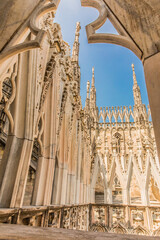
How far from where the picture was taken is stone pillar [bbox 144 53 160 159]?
1.02 metres

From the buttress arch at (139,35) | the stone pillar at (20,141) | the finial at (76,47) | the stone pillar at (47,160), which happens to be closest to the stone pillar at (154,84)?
the buttress arch at (139,35)

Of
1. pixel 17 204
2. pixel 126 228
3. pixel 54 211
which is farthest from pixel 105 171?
pixel 17 204

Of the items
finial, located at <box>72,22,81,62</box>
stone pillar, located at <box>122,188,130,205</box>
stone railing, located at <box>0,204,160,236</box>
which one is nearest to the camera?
stone railing, located at <box>0,204,160,236</box>

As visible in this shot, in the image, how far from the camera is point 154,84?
3.59 feet

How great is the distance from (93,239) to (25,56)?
2776 millimetres

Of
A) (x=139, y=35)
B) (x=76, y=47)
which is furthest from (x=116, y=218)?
(x=76, y=47)

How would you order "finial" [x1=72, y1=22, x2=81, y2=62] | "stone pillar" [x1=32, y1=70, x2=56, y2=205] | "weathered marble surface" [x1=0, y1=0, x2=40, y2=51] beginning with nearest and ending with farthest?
"weathered marble surface" [x1=0, y1=0, x2=40, y2=51]
"stone pillar" [x1=32, y1=70, x2=56, y2=205]
"finial" [x1=72, y1=22, x2=81, y2=62]

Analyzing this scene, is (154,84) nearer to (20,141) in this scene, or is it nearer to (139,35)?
(139,35)

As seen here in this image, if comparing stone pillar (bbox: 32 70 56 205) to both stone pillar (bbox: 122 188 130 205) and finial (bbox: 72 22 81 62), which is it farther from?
finial (bbox: 72 22 81 62)

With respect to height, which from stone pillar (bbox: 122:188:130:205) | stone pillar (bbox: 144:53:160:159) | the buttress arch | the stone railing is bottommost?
the stone railing

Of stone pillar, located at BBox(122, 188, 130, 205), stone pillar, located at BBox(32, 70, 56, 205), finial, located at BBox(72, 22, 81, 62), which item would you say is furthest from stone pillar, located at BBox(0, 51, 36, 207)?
stone pillar, located at BBox(122, 188, 130, 205)

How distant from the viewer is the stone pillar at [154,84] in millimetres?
1021

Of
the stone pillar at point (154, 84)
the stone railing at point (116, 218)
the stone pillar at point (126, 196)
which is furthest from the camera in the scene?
the stone pillar at point (126, 196)

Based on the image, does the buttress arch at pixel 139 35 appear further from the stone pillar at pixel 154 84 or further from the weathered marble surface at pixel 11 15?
the weathered marble surface at pixel 11 15
